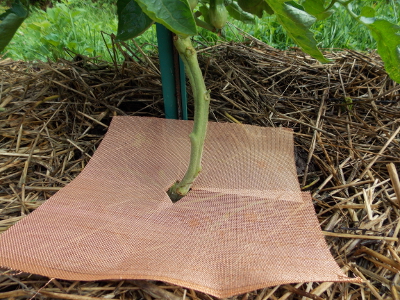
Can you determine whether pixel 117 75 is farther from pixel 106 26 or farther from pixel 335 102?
pixel 106 26

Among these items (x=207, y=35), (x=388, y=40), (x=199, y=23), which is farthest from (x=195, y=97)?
(x=207, y=35)

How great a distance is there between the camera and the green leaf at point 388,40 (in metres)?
0.57

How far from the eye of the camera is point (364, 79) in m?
1.20

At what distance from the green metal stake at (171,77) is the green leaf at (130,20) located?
22 centimetres

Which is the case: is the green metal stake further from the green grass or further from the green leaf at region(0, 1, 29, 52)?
the green grass

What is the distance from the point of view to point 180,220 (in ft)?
2.17

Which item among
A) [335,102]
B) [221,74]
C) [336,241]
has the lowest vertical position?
[336,241]

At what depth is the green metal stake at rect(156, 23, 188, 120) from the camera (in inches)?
34.5

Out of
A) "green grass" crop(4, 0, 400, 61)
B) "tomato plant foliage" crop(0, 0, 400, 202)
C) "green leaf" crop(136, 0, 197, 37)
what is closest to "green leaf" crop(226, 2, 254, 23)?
"tomato plant foliage" crop(0, 0, 400, 202)

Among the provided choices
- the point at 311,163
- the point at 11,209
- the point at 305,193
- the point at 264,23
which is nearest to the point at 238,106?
the point at 311,163

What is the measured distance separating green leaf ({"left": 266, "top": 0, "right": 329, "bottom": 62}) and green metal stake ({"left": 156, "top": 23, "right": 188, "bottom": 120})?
0.40m

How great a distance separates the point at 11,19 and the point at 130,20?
226 mm

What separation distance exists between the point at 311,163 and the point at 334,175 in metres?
0.08

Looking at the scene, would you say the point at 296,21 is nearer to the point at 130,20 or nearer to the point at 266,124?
the point at 130,20
